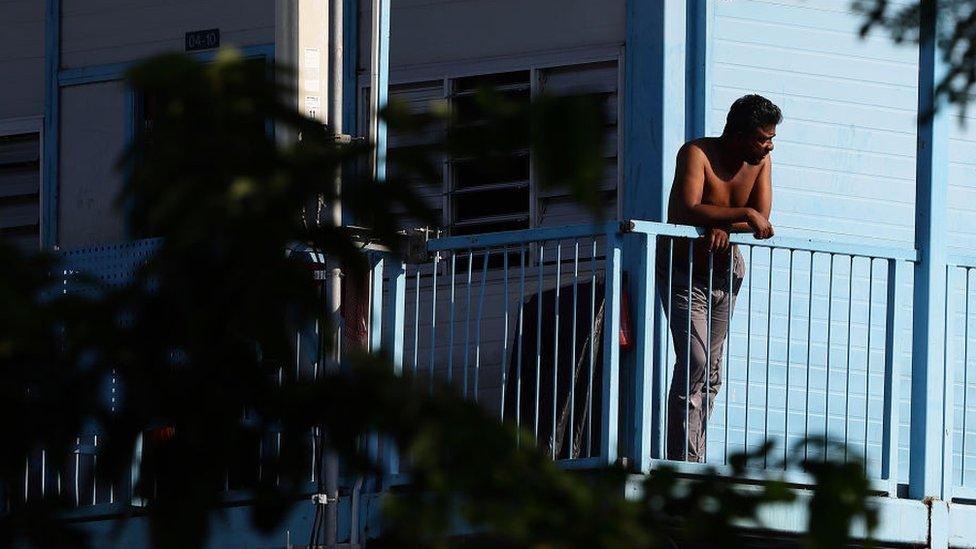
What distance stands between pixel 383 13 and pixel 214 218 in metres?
6.18

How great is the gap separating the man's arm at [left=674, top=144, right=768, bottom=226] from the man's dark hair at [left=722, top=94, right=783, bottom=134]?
0.22 m

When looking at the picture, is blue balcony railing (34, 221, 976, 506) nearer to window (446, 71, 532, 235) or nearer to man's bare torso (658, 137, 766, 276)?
man's bare torso (658, 137, 766, 276)

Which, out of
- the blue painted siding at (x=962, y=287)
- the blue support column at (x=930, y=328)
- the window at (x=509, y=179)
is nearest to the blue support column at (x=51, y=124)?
the window at (x=509, y=179)

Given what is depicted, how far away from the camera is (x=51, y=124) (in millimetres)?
12875

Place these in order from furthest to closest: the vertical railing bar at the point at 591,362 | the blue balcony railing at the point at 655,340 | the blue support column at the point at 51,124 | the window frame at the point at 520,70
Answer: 1. the blue support column at the point at 51,124
2. the window frame at the point at 520,70
3. the blue balcony railing at the point at 655,340
4. the vertical railing bar at the point at 591,362

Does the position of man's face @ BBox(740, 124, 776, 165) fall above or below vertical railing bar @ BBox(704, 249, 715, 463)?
above

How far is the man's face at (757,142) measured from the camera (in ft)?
30.8

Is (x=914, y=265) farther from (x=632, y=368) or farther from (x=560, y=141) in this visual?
(x=560, y=141)

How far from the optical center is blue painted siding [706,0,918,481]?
10.5m

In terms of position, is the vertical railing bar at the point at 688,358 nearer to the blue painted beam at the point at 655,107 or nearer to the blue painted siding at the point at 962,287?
the blue painted beam at the point at 655,107

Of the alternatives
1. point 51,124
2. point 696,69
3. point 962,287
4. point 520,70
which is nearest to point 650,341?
point 696,69

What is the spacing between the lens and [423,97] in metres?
11.8

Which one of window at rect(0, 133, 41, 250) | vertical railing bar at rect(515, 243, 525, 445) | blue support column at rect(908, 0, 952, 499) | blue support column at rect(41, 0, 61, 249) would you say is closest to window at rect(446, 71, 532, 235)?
vertical railing bar at rect(515, 243, 525, 445)

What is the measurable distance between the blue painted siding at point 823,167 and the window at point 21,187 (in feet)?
15.4
